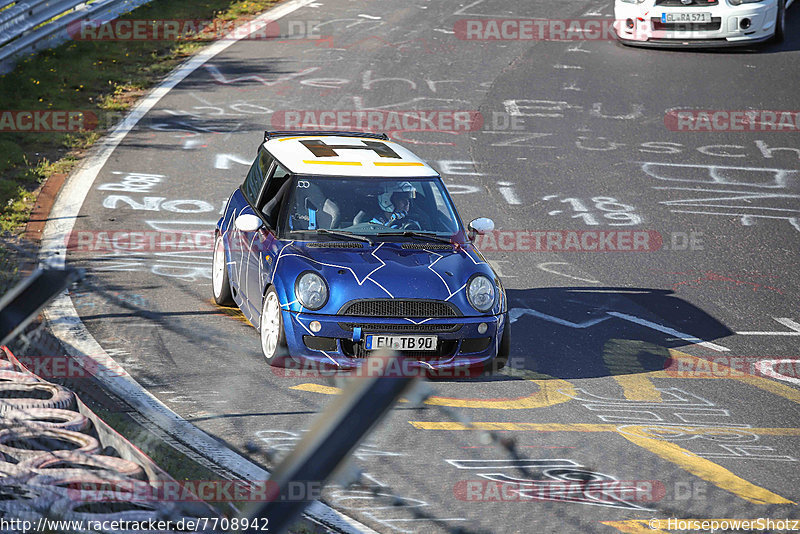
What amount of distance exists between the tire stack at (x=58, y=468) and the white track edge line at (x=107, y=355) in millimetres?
819

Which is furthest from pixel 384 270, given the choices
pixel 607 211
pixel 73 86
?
pixel 73 86

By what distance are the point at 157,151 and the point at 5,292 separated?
11.0m

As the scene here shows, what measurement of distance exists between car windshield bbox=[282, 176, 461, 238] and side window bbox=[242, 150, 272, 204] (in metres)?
0.71

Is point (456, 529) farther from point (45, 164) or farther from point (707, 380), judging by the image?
point (45, 164)

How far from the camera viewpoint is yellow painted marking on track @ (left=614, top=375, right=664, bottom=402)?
777 cm

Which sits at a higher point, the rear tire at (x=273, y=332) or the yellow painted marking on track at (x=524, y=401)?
the rear tire at (x=273, y=332)

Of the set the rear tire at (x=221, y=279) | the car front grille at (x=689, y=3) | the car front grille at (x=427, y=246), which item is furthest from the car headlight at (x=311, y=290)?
the car front grille at (x=689, y=3)

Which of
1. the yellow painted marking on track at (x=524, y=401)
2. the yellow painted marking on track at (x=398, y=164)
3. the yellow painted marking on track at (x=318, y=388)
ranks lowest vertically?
the yellow painted marking on track at (x=524, y=401)

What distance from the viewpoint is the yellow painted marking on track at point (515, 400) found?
7.42 m

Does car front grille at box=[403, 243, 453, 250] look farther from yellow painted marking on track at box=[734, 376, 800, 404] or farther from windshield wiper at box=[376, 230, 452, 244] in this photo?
yellow painted marking on track at box=[734, 376, 800, 404]

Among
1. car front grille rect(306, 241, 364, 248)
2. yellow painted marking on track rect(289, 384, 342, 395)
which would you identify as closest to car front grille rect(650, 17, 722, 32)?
car front grille rect(306, 241, 364, 248)

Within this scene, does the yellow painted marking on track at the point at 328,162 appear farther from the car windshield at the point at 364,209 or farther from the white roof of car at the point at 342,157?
the car windshield at the point at 364,209

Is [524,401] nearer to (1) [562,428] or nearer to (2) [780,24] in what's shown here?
(1) [562,428]

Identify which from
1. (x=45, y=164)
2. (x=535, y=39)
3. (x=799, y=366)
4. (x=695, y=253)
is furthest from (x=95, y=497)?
(x=535, y=39)
